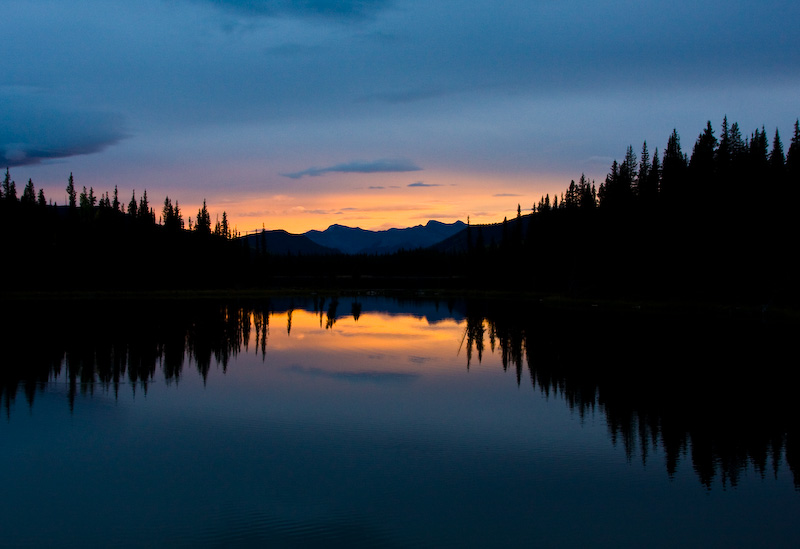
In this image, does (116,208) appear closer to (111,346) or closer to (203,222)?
(203,222)

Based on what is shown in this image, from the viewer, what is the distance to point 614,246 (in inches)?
3012

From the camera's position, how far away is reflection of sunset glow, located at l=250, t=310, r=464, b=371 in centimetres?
3475

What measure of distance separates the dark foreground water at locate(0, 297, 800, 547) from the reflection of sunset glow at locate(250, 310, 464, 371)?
0.84 meters

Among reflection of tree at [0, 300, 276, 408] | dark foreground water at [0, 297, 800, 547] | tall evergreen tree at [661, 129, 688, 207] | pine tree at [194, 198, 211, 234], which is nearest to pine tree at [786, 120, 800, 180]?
tall evergreen tree at [661, 129, 688, 207]

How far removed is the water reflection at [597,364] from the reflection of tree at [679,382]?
6 cm

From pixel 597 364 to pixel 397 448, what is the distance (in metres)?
17.7

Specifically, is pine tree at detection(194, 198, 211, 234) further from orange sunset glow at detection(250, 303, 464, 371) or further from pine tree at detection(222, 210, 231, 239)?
orange sunset glow at detection(250, 303, 464, 371)

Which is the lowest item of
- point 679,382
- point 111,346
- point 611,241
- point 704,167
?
point 679,382

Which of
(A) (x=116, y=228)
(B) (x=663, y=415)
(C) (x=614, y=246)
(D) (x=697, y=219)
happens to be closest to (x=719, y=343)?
(B) (x=663, y=415)

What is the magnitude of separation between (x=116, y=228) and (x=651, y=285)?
95617mm

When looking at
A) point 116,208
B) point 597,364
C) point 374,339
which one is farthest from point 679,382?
point 116,208

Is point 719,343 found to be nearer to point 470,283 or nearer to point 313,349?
point 313,349

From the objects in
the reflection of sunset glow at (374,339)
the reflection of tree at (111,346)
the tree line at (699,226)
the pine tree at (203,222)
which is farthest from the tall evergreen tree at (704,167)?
the pine tree at (203,222)

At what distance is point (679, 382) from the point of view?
2639 cm
